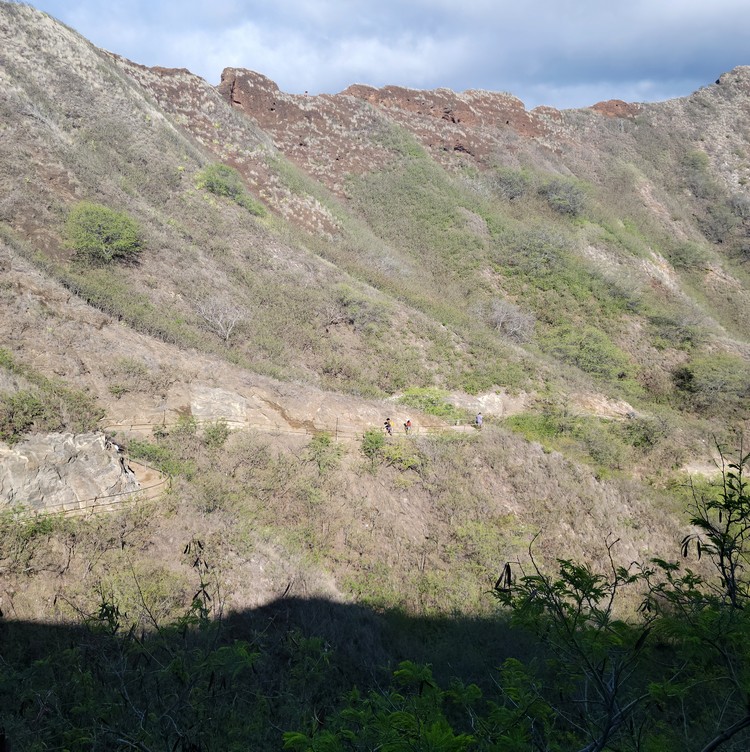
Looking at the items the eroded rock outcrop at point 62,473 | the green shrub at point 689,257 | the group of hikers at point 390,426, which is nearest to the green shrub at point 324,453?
the group of hikers at point 390,426

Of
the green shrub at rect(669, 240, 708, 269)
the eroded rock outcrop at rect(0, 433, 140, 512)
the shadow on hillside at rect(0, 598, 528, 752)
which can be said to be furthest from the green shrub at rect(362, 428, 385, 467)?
the green shrub at rect(669, 240, 708, 269)

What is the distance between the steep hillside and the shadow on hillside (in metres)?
0.82

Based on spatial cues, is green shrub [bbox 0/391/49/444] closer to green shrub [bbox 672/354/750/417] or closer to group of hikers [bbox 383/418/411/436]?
group of hikers [bbox 383/418/411/436]

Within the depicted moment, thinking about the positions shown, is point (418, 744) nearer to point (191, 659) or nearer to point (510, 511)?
point (191, 659)

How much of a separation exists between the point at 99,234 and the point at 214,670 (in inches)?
803

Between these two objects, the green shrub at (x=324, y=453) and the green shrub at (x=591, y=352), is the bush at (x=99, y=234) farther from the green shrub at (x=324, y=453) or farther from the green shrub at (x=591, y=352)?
the green shrub at (x=591, y=352)

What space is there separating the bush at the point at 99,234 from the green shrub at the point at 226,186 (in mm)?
9688

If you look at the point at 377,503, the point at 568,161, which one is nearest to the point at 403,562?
the point at 377,503

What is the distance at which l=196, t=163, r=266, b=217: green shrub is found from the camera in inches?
1141

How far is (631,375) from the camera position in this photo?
25.4m

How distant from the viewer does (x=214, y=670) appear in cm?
403

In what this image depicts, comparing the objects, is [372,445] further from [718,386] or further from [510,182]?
[510,182]

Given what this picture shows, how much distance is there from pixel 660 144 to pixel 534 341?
45229 mm

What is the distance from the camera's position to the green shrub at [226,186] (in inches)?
1141
